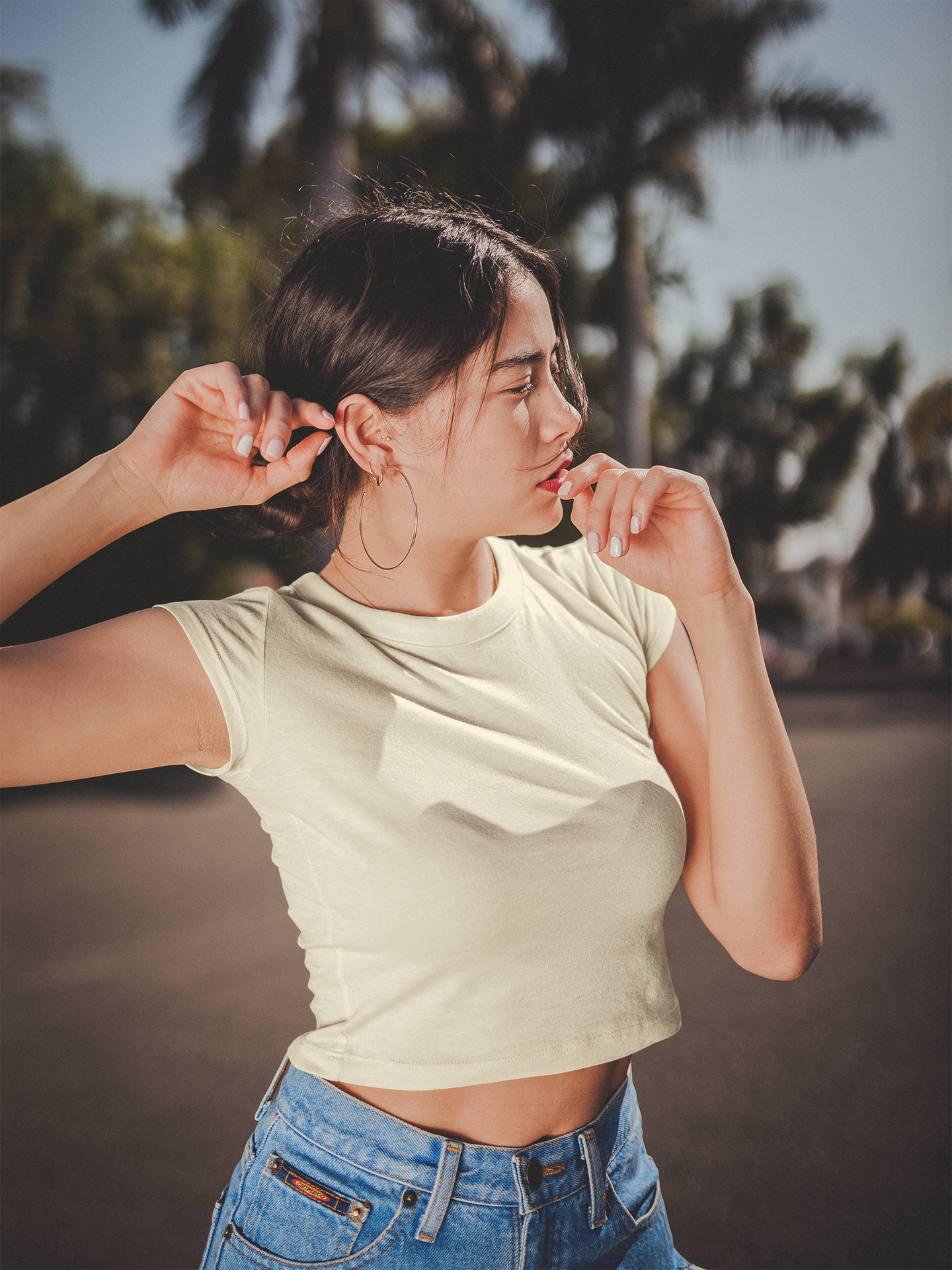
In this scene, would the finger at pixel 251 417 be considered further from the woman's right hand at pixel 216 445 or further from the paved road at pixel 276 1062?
the paved road at pixel 276 1062

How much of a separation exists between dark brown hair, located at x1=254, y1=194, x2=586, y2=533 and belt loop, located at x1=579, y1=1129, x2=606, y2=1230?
3.34ft

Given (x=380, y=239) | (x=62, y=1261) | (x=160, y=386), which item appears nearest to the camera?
(x=380, y=239)

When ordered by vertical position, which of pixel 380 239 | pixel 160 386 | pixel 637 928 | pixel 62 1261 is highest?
pixel 160 386

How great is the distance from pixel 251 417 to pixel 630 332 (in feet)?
38.3

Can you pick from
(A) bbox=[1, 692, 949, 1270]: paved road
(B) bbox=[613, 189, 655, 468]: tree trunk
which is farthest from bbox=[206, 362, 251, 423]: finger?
(B) bbox=[613, 189, 655, 468]: tree trunk

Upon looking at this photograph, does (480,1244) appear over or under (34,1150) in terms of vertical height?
over

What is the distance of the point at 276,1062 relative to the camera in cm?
375

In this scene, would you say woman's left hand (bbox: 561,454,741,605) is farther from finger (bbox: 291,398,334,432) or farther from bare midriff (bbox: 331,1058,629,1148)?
bare midriff (bbox: 331,1058,629,1148)

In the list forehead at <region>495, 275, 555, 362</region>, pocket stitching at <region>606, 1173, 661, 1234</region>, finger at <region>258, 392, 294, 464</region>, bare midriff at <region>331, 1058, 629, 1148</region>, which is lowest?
pocket stitching at <region>606, 1173, 661, 1234</region>

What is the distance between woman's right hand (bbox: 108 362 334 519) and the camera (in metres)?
1.27

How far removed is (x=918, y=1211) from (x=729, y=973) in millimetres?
1660

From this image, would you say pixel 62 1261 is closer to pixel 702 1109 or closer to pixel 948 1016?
pixel 702 1109

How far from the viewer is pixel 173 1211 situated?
299 centimetres

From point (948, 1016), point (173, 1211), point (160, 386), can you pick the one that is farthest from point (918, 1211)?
point (160, 386)
